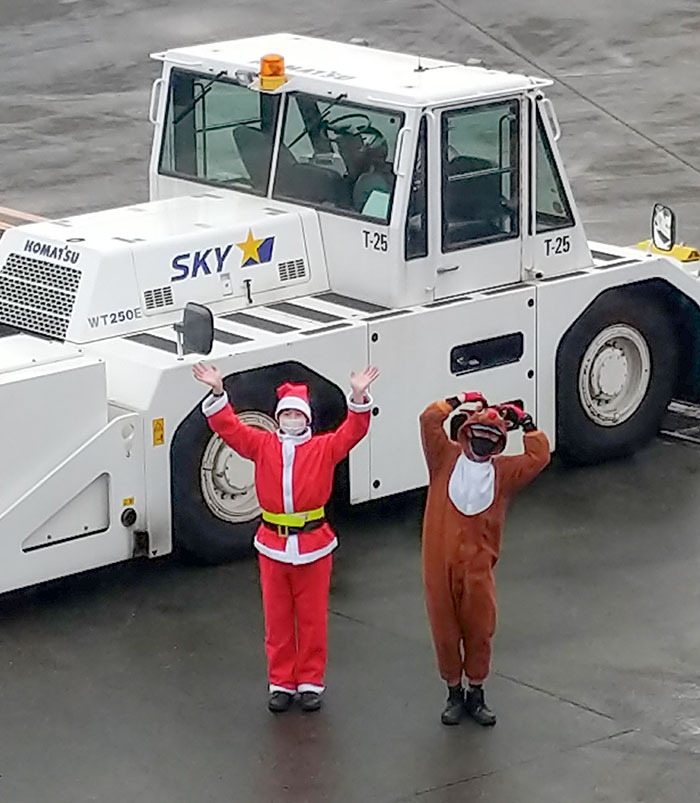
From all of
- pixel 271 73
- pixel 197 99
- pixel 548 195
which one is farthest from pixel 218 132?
pixel 548 195

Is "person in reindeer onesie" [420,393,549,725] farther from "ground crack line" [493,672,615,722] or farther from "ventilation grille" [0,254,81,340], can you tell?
"ventilation grille" [0,254,81,340]

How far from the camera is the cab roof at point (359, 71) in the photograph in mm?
11453

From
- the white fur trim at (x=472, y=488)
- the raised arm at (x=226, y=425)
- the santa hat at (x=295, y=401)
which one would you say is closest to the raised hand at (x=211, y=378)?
Result: the raised arm at (x=226, y=425)

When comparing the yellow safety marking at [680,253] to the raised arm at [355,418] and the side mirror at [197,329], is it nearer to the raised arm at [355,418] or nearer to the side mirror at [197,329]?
the side mirror at [197,329]

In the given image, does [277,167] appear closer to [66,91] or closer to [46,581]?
[46,581]

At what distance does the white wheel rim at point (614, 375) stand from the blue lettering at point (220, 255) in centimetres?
228

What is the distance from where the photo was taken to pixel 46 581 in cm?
1043

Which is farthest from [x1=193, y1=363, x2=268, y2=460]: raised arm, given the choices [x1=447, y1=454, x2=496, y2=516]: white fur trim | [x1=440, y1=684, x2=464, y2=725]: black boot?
[x1=440, y1=684, x2=464, y2=725]: black boot

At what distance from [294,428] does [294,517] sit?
1.29 feet

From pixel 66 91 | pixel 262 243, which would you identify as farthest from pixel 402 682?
pixel 66 91

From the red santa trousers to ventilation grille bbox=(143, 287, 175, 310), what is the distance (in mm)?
2300

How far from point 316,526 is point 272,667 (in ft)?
2.27

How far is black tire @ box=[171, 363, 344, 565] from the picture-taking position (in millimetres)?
10703

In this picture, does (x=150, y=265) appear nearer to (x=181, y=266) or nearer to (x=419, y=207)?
(x=181, y=266)
